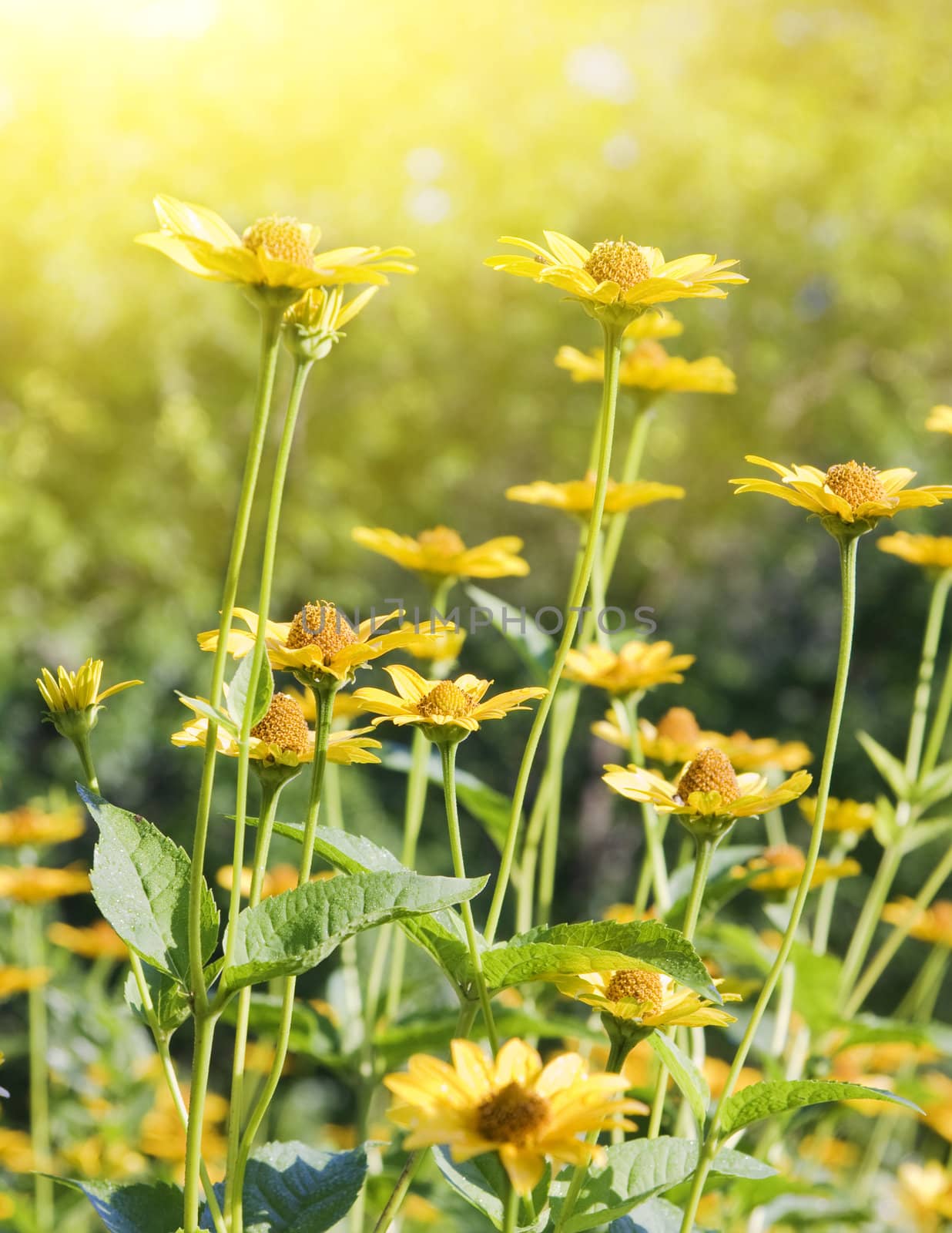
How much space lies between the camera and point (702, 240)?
4465 millimetres

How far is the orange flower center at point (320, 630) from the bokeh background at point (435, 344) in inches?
123

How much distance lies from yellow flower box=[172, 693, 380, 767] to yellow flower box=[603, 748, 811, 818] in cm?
14

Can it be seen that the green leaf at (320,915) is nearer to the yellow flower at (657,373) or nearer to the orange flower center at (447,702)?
the orange flower center at (447,702)

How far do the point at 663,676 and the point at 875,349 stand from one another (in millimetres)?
4482

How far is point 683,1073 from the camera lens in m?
0.55

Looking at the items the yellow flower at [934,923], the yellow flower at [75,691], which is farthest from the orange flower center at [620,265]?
the yellow flower at [934,923]

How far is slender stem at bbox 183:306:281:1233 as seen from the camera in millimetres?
448

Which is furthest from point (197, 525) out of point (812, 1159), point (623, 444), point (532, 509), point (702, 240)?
point (812, 1159)

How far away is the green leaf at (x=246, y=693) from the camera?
0.51m

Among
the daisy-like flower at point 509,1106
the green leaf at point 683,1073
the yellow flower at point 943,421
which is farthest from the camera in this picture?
the yellow flower at point 943,421

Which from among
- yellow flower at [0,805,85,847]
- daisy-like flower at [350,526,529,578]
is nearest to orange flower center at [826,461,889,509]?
daisy-like flower at [350,526,529,578]

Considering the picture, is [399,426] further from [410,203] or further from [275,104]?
[275,104]

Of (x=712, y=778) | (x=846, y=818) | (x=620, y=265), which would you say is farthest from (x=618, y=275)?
(x=846, y=818)

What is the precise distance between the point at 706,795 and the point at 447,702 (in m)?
0.15
